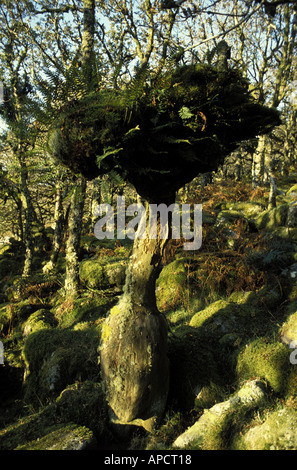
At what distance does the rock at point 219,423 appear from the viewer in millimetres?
2520

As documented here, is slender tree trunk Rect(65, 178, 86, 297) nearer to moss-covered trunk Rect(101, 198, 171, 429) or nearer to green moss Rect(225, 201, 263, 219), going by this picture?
moss-covered trunk Rect(101, 198, 171, 429)

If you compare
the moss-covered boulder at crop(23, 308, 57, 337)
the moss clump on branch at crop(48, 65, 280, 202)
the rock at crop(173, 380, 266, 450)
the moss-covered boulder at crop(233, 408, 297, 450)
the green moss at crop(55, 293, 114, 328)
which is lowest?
the moss-covered boulder at crop(23, 308, 57, 337)

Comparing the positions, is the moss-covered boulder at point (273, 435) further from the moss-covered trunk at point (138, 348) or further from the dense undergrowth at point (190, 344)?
the moss-covered trunk at point (138, 348)

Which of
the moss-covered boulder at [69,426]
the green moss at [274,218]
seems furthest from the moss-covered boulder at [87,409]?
the green moss at [274,218]

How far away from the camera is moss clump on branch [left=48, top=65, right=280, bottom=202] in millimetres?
2400

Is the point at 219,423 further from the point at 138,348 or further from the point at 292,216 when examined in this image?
the point at 292,216

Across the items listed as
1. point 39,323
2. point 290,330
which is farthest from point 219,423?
point 39,323

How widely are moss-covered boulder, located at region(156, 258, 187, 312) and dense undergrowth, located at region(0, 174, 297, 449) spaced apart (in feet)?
0.10

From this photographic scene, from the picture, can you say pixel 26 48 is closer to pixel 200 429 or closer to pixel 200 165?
pixel 200 165

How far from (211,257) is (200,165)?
173 inches

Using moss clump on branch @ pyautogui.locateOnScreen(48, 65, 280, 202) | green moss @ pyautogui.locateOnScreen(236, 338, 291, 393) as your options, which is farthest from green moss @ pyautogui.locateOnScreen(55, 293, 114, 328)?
moss clump on branch @ pyautogui.locateOnScreen(48, 65, 280, 202)

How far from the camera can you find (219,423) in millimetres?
2629

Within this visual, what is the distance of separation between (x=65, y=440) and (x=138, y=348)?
3.70 ft
